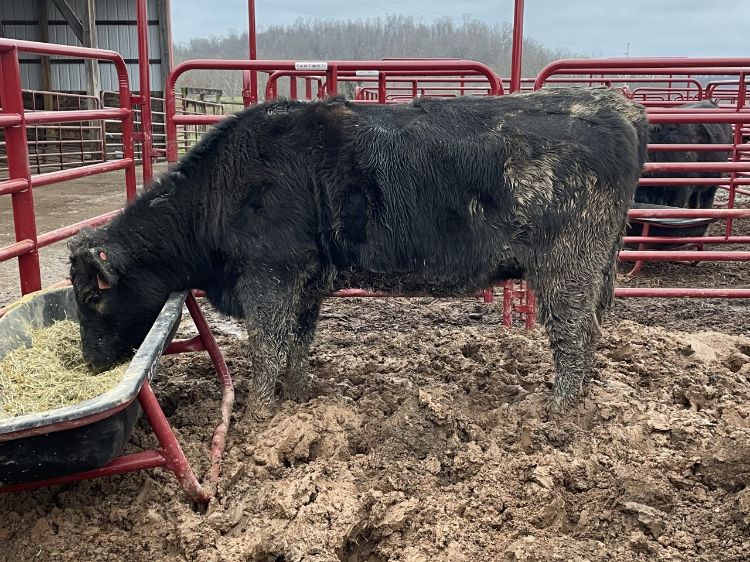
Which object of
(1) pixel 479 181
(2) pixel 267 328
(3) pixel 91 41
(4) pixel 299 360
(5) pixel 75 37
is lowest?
(4) pixel 299 360

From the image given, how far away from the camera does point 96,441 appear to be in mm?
2287

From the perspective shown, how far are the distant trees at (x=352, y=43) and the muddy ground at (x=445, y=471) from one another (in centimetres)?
3198

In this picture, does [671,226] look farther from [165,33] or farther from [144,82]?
[165,33]

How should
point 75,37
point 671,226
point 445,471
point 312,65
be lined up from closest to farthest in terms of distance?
point 445,471 < point 312,65 < point 671,226 < point 75,37

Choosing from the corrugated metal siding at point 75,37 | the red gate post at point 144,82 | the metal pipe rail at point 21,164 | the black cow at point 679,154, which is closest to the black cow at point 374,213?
the metal pipe rail at point 21,164

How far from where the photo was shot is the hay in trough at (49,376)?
2836 mm

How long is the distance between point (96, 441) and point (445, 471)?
1.44 meters

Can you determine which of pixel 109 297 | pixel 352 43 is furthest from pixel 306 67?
pixel 352 43

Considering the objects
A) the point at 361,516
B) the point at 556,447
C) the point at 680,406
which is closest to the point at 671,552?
the point at 556,447

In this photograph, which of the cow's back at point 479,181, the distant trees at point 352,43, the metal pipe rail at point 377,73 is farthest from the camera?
the distant trees at point 352,43

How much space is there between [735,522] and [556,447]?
85cm

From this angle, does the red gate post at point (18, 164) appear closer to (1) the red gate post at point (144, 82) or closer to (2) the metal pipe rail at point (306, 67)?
(1) the red gate post at point (144, 82)

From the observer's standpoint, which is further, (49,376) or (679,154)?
(679,154)

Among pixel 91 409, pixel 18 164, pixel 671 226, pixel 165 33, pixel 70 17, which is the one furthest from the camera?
pixel 165 33
